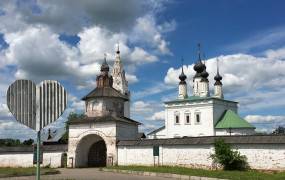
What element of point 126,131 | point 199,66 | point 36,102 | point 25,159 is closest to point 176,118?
point 199,66

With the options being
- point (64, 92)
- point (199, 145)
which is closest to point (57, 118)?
Answer: point (64, 92)

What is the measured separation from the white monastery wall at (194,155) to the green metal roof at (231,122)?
18240 millimetres

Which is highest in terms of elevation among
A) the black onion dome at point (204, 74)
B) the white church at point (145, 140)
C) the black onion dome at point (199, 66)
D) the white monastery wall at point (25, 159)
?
the black onion dome at point (199, 66)

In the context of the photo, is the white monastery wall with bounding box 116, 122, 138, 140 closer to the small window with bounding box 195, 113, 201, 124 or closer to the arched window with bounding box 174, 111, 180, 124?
the small window with bounding box 195, 113, 201, 124

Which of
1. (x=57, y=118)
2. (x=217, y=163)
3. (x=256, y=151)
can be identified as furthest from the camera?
(x=217, y=163)

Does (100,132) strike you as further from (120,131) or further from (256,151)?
(256,151)

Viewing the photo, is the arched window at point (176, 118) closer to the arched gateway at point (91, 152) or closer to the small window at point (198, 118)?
the small window at point (198, 118)

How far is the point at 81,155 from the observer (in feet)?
105

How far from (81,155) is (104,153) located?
2299 mm

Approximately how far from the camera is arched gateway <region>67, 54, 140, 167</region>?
3022 centimetres

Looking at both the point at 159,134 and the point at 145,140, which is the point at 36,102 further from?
the point at 159,134

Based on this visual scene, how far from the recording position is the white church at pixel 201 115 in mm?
44656

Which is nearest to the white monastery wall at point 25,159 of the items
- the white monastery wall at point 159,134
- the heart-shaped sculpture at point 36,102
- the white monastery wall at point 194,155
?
the white monastery wall at point 194,155

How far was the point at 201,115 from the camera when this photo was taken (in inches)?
1857
